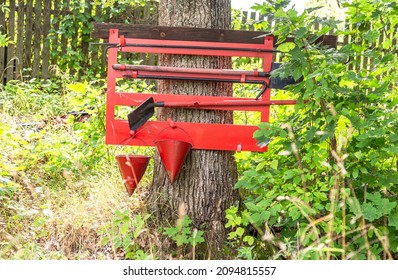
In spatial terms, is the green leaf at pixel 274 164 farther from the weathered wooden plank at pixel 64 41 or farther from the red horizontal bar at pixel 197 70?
the weathered wooden plank at pixel 64 41

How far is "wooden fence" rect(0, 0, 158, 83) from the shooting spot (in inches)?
437

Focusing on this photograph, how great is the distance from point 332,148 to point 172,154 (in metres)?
1.14

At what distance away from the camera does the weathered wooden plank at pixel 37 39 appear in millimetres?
11102

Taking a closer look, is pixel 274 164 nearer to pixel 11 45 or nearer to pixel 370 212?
pixel 370 212

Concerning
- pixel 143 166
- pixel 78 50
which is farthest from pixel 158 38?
pixel 78 50

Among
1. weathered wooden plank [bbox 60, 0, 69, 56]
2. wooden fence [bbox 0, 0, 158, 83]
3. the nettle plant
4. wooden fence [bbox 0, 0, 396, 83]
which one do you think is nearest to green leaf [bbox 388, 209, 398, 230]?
the nettle plant

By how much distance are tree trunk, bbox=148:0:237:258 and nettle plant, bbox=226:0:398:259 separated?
15.7 inches

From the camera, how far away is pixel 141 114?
18.3 feet

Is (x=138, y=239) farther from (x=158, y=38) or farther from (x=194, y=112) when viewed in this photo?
(x=158, y=38)

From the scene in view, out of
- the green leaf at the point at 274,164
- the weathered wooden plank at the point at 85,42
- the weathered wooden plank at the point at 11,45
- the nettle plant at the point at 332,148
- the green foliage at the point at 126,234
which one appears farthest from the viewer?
the weathered wooden plank at the point at 85,42

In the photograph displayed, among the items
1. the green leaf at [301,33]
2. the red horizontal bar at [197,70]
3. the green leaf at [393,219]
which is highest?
the green leaf at [301,33]

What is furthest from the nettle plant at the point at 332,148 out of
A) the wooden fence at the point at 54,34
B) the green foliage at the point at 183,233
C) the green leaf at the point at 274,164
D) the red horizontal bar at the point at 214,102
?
the wooden fence at the point at 54,34

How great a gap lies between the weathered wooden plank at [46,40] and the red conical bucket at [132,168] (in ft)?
19.3

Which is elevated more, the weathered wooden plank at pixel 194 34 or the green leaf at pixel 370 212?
the weathered wooden plank at pixel 194 34
